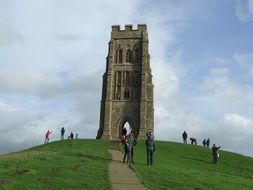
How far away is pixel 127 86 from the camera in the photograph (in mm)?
68688

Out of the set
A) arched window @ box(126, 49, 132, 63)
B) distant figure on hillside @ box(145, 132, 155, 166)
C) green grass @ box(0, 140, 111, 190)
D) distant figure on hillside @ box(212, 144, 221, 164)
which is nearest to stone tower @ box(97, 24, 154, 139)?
arched window @ box(126, 49, 132, 63)

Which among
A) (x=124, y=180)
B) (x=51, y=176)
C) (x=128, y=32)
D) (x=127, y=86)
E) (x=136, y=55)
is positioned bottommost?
(x=124, y=180)

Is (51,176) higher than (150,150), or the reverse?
(150,150)

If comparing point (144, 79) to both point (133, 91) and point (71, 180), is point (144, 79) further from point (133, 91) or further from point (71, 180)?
point (71, 180)

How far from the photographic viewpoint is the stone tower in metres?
65.7

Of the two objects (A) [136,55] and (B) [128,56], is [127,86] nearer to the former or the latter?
(B) [128,56]

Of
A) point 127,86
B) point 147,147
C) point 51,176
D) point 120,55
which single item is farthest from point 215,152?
point 120,55

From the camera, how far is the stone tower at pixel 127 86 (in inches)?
2586

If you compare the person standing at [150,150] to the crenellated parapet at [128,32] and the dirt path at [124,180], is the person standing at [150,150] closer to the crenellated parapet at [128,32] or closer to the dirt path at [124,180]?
the dirt path at [124,180]

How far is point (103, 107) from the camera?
2655 inches

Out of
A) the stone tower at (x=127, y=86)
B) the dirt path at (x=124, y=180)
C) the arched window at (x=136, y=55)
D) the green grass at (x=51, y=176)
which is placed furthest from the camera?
the arched window at (x=136, y=55)

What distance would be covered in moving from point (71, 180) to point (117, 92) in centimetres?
5167

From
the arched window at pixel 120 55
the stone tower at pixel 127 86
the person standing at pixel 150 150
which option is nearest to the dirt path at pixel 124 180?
the person standing at pixel 150 150

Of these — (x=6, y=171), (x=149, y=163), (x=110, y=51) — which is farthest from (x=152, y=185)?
(x=110, y=51)
